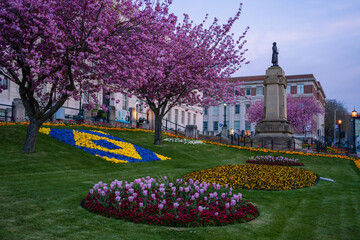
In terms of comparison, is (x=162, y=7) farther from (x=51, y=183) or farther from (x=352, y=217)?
(x=352, y=217)

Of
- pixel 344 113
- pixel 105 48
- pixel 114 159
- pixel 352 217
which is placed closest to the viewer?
pixel 352 217

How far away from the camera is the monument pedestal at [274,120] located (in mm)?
25391

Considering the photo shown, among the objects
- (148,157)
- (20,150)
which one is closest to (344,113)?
(148,157)

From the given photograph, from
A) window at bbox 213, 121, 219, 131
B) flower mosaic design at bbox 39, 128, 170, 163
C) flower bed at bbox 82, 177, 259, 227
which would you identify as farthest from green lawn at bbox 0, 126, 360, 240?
window at bbox 213, 121, 219, 131

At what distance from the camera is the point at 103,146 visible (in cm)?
1653

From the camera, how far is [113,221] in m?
5.33

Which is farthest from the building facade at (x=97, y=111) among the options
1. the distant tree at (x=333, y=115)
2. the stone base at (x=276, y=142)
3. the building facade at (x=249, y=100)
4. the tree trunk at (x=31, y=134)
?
the distant tree at (x=333, y=115)

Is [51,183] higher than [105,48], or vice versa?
[105,48]

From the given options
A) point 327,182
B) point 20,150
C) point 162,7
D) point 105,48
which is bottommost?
point 327,182

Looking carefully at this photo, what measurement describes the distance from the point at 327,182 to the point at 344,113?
98.4 m

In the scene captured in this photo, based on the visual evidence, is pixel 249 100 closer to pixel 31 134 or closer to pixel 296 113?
pixel 296 113

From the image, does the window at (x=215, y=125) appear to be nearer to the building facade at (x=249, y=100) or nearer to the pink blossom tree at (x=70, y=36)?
the building facade at (x=249, y=100)

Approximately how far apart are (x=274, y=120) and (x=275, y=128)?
0.72 meters

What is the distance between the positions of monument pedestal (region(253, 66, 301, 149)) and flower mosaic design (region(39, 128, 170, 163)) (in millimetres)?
11612
